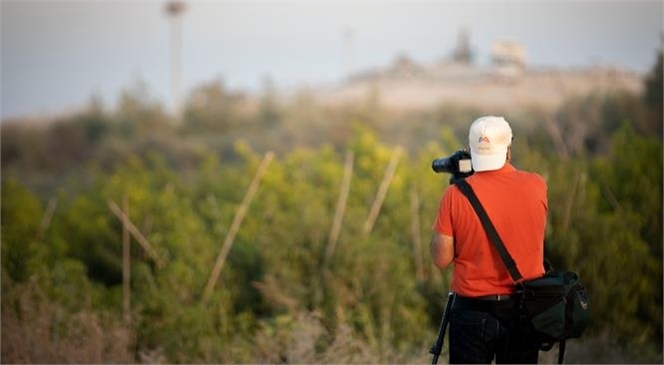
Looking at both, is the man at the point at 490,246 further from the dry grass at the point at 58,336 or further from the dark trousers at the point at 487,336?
the dry grass at the point at 58,336

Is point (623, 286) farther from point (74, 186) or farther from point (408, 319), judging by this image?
point (74, 186)

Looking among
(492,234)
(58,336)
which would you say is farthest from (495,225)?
(58,336)

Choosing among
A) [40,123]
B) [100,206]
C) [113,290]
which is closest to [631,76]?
[100,206]

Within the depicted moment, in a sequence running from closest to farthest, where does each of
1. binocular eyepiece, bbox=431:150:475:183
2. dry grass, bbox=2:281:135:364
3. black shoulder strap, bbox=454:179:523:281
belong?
black shoulder strap, bbox=454:179:523:281, binocular eyepiece, bbox=431:150:475:183, dry grass, bbox=2:281:135:364

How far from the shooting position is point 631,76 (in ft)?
76.0

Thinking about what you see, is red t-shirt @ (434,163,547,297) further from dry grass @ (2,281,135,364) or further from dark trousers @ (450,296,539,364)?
dry grass @ (2,281,135,364)

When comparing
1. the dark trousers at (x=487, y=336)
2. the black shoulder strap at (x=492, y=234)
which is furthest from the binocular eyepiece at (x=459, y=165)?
the dark trousers at (x=487, y=336)

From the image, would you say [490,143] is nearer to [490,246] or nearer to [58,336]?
[490,246]

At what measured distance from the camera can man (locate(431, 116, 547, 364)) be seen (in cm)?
530

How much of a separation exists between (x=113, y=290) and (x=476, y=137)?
788 centimetres

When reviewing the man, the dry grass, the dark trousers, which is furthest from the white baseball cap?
the dry grass

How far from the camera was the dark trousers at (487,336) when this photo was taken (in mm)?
5297

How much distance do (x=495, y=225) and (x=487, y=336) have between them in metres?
0.56

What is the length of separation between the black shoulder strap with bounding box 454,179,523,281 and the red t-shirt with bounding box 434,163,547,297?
20mm
